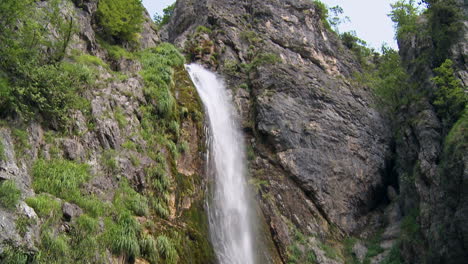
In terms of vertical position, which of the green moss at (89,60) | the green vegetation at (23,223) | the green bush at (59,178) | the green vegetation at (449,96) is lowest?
the green vegetation at (23,223)

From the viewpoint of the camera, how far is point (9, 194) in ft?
28.5

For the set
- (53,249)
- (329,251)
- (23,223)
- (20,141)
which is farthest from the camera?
(329,251)

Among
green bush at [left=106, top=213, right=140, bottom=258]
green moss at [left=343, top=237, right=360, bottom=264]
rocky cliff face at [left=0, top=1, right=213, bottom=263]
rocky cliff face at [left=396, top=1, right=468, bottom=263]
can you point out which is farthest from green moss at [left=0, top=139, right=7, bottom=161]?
green moss at [left=343, top=237, right=360, bottom=264]

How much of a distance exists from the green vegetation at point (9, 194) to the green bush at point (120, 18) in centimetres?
1234

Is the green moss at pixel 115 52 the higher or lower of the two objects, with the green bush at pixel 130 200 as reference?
higher

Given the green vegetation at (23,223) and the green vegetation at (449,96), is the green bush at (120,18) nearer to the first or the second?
the green vegetation at (23,223)

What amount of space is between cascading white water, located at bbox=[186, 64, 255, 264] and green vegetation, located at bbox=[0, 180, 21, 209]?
6.97 meters

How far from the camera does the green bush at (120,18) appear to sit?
64.8 feet

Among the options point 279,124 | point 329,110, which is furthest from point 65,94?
point 329,110

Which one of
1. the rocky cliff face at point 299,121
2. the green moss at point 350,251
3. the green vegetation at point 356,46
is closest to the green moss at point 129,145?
the rocky cliff face at point 299,121

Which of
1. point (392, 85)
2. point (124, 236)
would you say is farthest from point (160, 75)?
point (392, 85)

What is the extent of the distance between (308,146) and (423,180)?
596 centimetres

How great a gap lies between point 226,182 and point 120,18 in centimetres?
914

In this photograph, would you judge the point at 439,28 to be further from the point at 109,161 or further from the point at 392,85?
the point at 109,161
